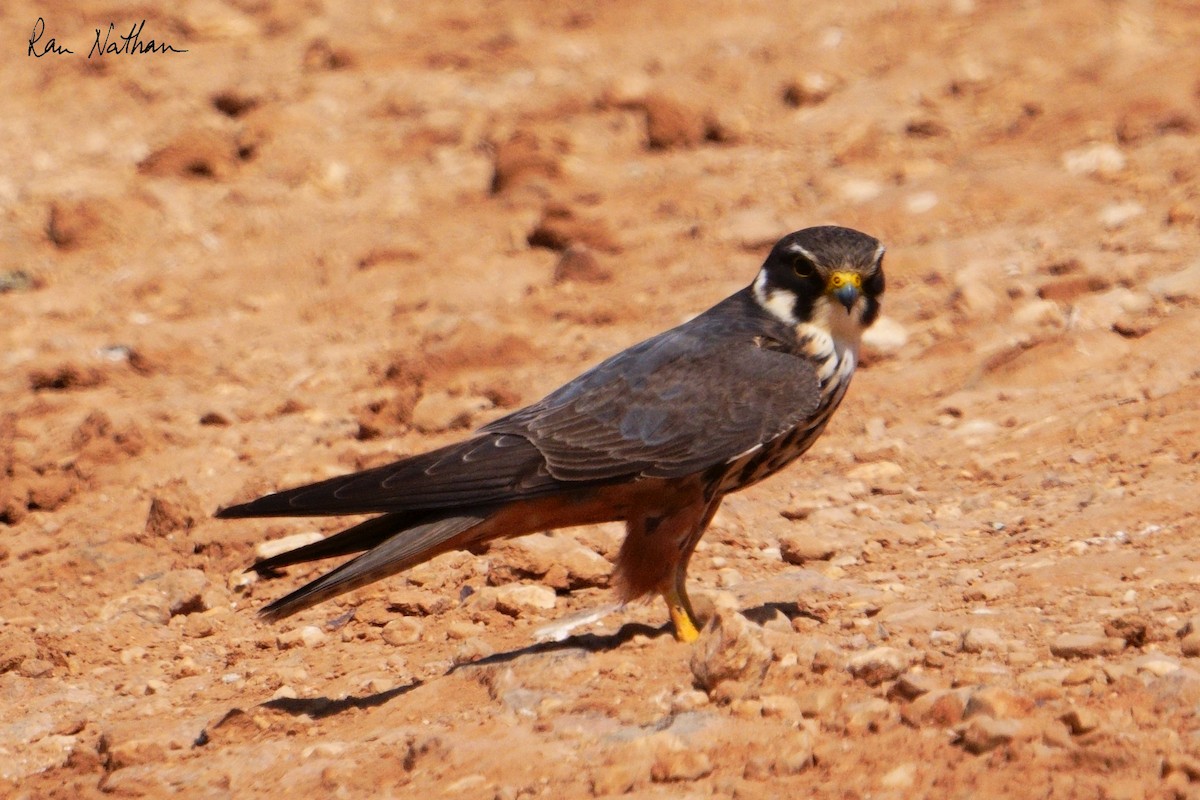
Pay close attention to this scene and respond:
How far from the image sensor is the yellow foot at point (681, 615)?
4.85 m

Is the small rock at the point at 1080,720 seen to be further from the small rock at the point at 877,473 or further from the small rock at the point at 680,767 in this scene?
the small rock at the point at 877,473

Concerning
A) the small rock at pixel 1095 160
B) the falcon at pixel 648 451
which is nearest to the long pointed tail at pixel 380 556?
the falcon at pixel 648 451

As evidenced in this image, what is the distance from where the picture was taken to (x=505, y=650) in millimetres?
5008

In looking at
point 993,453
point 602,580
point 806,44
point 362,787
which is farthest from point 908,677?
point 806,44

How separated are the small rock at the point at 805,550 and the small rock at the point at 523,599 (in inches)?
33.0

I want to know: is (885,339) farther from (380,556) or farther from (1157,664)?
(1157,664)

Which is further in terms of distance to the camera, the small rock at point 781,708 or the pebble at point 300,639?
the pebble at point 300,639

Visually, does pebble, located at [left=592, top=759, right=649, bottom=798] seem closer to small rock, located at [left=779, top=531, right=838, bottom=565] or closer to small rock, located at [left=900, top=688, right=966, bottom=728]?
small rock, located at [left=900, top=688, right=966, bottom=728]

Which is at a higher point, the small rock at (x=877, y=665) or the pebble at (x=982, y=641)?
the small rock at (x=877, y=665)

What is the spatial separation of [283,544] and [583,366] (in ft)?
6.17

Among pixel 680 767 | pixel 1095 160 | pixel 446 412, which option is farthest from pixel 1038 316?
pixel 680 767

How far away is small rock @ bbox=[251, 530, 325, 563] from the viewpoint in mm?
6102
